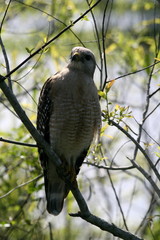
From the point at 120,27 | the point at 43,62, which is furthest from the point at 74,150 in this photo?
the point at 120,27

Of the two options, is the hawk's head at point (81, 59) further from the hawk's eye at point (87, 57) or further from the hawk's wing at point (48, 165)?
the hawk's wing at point (48, 165)

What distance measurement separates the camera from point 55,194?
20.1 feet

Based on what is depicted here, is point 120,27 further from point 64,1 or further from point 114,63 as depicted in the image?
point 64,1

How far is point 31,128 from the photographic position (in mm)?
4336

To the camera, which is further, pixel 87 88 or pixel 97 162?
pixel 87 88

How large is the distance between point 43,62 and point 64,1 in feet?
3.96

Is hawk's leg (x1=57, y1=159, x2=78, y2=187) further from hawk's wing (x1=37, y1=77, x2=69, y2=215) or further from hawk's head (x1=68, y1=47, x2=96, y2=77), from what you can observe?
hawk's head (x1=68, y1=47, x2=96, y2=77)

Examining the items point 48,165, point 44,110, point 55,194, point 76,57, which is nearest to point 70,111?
point 44,110

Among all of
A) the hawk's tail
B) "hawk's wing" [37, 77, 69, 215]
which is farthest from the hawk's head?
the hawk's tail

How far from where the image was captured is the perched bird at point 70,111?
5602 mm

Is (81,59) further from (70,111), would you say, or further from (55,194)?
(55,194)

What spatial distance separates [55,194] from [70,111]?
1.20 m

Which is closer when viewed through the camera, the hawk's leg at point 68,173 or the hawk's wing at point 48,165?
the hawk's leg at point 68,173

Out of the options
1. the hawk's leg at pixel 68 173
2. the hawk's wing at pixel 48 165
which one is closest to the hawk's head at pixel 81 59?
the hawk's wing at pixel 48 165
